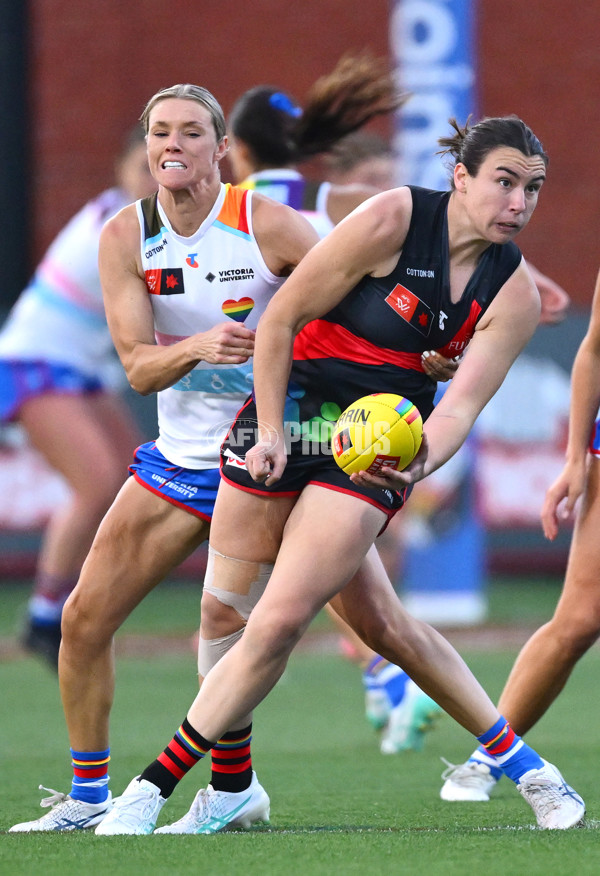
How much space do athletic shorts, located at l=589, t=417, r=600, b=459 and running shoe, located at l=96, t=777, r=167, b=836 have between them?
71.4 inches

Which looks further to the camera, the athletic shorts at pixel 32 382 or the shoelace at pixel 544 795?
the athletic shorts at pixel 32 382

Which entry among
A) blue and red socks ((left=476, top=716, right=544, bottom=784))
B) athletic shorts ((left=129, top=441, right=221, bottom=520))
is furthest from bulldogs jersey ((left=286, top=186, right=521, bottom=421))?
blue and red socks ((left=476, top=716, right=544, bottom=784))

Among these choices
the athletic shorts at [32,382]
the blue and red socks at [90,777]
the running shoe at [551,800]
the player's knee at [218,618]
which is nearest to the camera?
the running shoe at [551,800]

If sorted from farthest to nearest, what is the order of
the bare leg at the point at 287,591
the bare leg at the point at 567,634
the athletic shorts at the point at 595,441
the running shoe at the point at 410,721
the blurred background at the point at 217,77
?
the blurred background at the point at 217,77, the running shoe at the point at 410,721, the athletic shorts at the point at 595,441, the bare leg at the point at 567,634, the bare leg at the point at 287,591

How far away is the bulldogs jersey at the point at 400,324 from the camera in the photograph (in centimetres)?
408

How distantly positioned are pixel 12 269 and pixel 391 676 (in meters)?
11.1

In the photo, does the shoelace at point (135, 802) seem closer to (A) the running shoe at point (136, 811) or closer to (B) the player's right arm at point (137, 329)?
(A) the running shoe at point (136, 811)

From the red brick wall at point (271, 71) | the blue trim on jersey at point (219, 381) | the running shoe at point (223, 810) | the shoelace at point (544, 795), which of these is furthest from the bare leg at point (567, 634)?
the red brick wall at point (271, 71)

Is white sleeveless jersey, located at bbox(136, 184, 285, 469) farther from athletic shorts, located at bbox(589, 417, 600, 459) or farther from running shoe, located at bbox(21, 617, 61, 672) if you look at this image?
running shoe, located at bbox(21, 617, 61, 672)

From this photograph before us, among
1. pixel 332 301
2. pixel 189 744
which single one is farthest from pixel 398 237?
pixel 189 744

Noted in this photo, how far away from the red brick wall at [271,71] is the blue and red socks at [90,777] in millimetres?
12349

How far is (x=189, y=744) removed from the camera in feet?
13.0

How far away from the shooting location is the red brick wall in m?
16.2

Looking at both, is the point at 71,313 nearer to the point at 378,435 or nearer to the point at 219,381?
the point at 219,381
